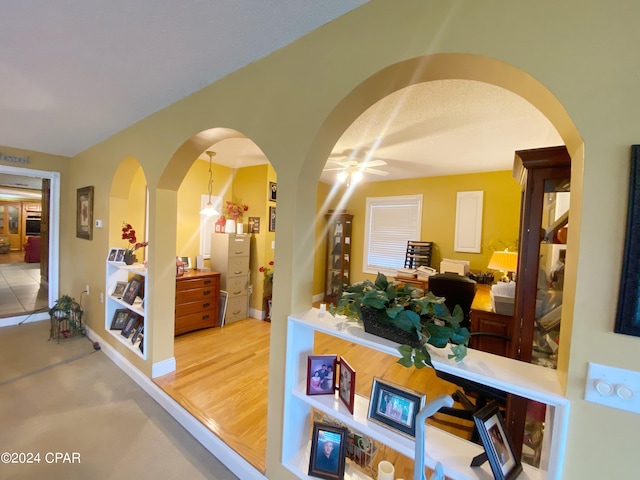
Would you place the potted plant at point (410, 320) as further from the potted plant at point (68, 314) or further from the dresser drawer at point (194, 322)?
the potted plant at point (68, 314)

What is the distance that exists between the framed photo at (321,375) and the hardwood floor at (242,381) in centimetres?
66

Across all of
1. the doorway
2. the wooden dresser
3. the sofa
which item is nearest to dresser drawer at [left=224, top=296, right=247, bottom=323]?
the wooden dresser

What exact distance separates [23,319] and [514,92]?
19.2 feet

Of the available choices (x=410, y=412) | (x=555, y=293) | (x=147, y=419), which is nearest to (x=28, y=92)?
(x=147, y=419)

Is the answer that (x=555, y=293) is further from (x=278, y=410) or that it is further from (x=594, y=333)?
(x=278, y=410)

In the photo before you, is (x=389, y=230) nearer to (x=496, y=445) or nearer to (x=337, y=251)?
(x=337, y=251)

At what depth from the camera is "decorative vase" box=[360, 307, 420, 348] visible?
3.28 feet

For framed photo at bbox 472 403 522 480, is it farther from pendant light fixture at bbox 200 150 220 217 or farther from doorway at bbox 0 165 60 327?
doorway at bbox 0 165 60 327

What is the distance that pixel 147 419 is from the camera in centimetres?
198

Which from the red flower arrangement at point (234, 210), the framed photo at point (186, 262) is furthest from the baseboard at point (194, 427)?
the red flower arrangement at point (234, 210)

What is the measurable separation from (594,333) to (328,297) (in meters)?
4.73

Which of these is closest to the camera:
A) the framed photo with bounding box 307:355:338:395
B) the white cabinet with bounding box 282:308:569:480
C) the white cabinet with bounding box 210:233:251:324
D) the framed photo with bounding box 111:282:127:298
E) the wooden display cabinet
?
the white cabinet with bounding box 282:308:569:480

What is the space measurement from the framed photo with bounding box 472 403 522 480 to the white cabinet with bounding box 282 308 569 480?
7cm

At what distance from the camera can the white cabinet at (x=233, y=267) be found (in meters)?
3.86
